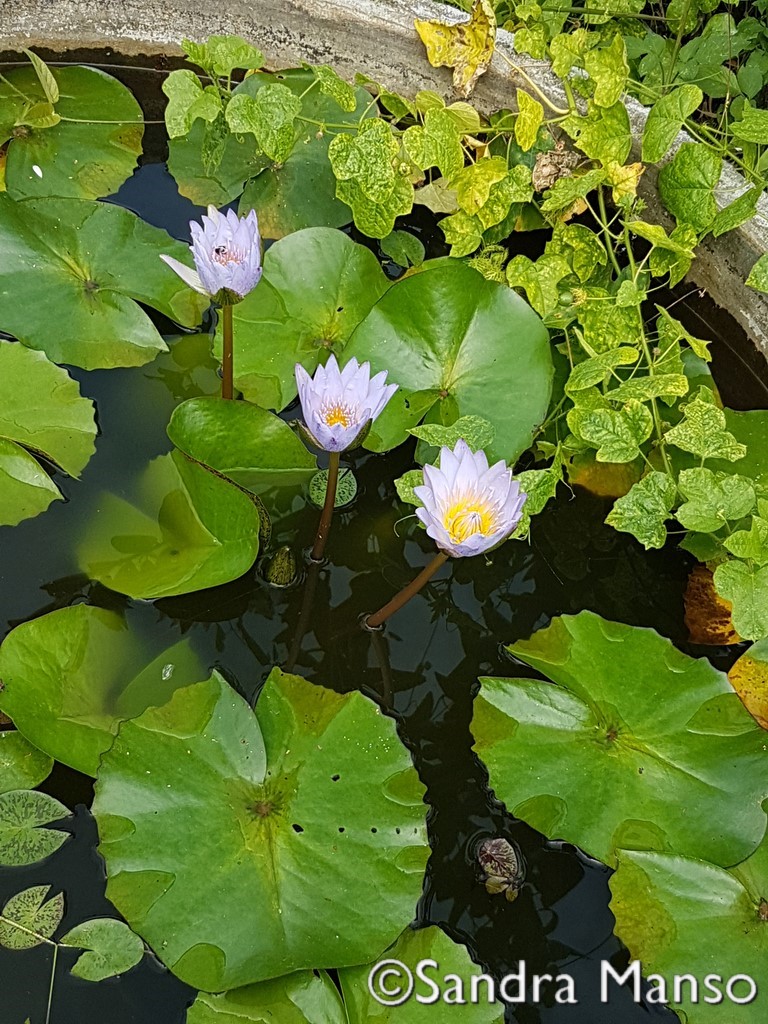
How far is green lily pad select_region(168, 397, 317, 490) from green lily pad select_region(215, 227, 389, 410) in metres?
0.17

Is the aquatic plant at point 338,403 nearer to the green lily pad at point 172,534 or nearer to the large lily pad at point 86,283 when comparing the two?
the green lily pad at point 172,534

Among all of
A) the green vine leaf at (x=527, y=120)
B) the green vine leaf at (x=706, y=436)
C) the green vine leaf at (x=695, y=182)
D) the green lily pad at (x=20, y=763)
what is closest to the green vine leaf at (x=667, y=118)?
the green vine leaf at (x=695, y=182)

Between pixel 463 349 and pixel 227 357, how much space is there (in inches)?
18.6

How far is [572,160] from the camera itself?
1969 mm

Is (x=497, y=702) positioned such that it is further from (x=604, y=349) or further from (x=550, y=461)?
(x=604, y=349)

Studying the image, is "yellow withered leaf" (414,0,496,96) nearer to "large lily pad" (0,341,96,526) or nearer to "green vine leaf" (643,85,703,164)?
"green vine leaf" (643,85,703,164)

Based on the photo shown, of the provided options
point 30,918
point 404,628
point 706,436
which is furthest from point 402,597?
point 30,918

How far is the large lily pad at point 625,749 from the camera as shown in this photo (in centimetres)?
134

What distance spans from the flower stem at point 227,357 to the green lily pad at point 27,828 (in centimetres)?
81

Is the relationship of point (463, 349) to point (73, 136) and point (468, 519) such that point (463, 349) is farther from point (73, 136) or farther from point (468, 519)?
point (73, 136)

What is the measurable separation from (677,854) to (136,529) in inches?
43.8

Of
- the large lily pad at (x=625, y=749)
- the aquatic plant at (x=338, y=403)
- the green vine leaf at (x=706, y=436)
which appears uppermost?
the green vine leaf at (x=706, y=436)

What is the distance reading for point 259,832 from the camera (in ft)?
4.15

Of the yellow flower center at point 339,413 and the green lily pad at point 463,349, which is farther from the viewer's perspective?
the green lily pad at point 463,349
